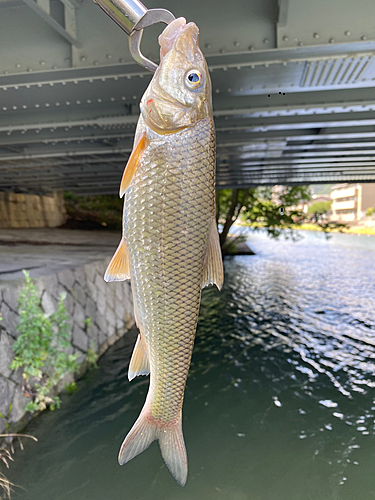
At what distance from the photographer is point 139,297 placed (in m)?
1.54

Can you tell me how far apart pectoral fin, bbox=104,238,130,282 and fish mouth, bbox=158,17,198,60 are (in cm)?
69

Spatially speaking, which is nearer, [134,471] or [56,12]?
[56,12]

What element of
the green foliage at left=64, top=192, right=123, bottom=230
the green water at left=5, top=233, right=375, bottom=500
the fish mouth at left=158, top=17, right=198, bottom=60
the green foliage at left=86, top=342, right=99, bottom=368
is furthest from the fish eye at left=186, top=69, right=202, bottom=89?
the green foliage at left=64, top=192, right=123, bottom=230

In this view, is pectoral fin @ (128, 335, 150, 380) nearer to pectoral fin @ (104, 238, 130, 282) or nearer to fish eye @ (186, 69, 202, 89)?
pectoral fin @ (104, 238, 130, 282)

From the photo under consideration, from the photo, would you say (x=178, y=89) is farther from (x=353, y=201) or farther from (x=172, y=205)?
(x=353, y=201)

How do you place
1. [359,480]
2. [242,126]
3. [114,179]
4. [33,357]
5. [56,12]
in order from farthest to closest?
[114,179]
[242,126]
[33,357]
[359,480]
[56,12]

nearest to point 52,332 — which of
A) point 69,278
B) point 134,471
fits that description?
point 69,278

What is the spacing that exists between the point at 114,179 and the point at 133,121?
9.40 meters

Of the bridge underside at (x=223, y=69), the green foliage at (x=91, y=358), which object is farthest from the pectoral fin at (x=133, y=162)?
the green foliage at (x=91, y=358)

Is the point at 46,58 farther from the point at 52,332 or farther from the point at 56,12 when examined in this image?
the point at 52,332

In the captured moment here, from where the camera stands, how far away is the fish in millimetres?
1421

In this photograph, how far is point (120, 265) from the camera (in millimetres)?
1517

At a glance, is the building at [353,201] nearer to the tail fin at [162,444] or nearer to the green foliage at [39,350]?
the green foliage at [39,350]

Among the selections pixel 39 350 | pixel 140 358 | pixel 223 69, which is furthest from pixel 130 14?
pixel 39 350
